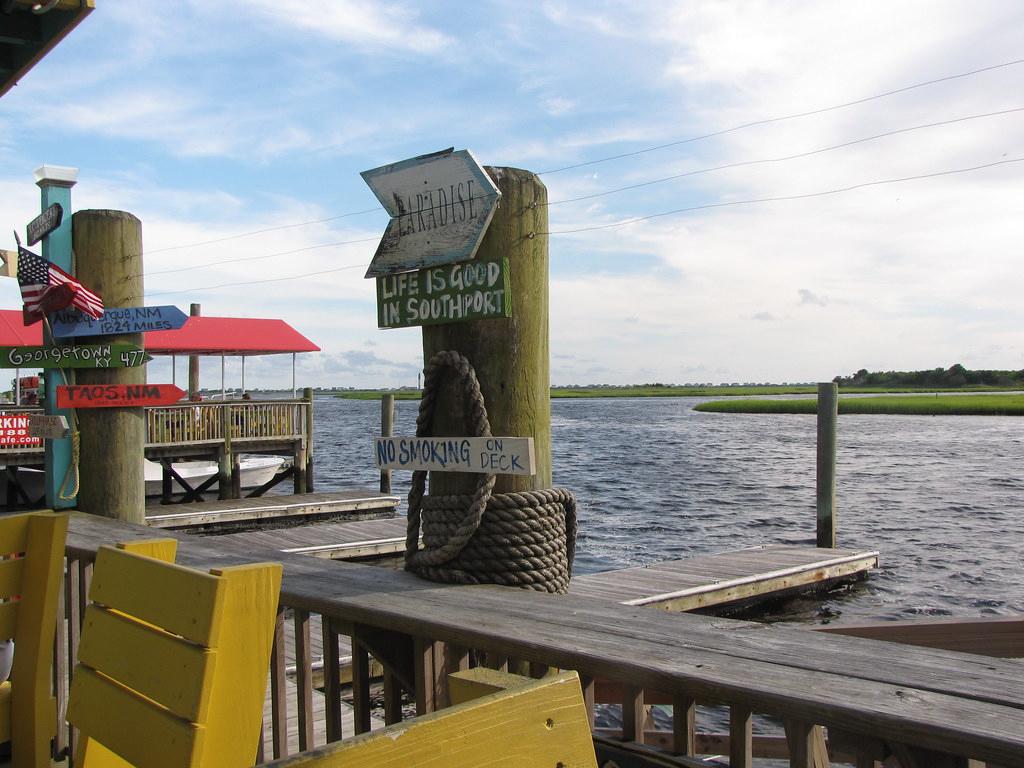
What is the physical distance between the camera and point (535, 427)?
3.44 m

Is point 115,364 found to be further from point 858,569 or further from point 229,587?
point 858,569

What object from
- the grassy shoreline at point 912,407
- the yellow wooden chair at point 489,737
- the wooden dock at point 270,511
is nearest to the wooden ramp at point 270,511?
the wooden dock at point 270,511

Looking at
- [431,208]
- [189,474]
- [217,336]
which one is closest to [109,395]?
[431,208]

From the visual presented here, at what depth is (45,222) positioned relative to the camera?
6449 mm

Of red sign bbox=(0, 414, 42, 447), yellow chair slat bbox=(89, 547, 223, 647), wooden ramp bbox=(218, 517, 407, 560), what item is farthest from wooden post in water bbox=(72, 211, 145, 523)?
red sign bbox=(0, 414, 42, 447)

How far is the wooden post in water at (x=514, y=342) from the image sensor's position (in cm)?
340

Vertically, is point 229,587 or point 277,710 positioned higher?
point 229,587

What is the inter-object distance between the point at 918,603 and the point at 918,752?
10556 millimetres

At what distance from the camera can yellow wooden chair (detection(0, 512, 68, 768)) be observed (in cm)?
239

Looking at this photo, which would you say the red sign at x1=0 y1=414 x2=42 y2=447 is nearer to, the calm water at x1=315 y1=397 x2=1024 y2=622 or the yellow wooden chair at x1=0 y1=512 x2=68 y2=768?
the calm water at x1=315 y1=397 x2=1024 y2=622

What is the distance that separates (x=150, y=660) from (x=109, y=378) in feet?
17.5

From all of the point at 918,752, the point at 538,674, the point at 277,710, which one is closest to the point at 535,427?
the point at 538,674

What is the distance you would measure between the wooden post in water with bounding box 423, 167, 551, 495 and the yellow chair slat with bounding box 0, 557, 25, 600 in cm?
152

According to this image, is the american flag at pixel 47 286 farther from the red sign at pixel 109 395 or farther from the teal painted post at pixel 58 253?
the red sign at pixel 109 395
